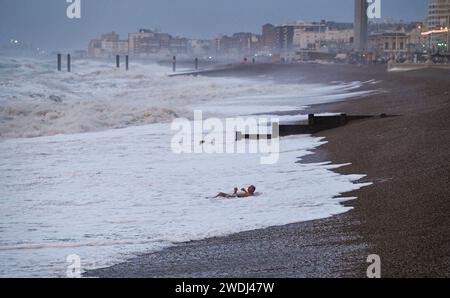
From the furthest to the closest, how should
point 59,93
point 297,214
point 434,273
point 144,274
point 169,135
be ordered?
1. point 59,93
2. point 169,135
3. point 297,214
4. point 144,274
5. point 434,273

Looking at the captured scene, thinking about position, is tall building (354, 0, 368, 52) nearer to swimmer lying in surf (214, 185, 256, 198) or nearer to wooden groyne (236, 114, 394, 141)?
wooden groyne (236, 114, 394, 141)

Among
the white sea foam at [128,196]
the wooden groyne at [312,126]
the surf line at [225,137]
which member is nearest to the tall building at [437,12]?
the surf line at [225,137]

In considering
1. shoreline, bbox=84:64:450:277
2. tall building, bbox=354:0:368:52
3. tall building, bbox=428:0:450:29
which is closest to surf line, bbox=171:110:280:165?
shoreline, bbox=84:64:450:277

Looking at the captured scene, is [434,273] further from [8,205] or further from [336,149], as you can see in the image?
[336,149]

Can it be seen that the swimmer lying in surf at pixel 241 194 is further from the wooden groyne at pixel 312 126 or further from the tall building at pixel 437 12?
the tall building at pixel 437 12

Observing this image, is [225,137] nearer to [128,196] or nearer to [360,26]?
[128,196]

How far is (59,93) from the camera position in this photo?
1788 inches

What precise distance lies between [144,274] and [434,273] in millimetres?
2741

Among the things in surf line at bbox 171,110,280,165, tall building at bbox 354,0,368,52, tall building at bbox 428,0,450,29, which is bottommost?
surf line at bbox 171,110,280,165

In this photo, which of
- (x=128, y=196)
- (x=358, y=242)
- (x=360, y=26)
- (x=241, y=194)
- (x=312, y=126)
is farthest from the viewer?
(x=360, y=26)

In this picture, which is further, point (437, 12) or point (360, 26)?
point (437, 12)

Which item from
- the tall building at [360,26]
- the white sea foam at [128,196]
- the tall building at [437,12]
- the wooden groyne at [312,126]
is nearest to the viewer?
the white sea foam at [128,196]

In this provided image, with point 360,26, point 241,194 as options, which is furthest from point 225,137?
point 360,26
